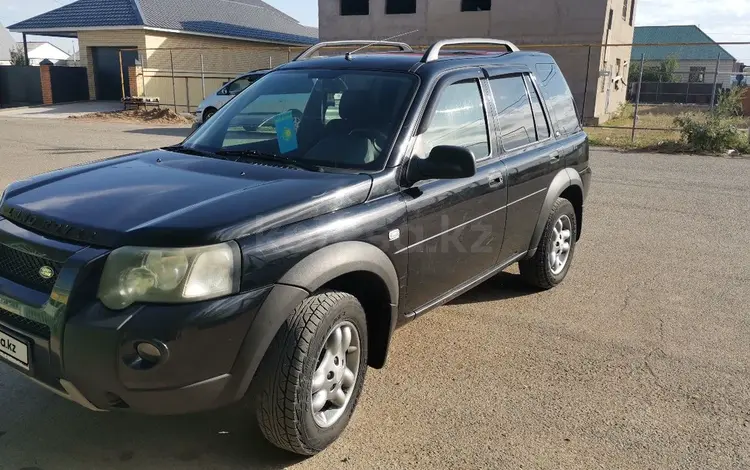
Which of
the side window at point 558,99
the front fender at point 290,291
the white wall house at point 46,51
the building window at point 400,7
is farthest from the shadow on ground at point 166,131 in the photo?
the white wall house at point 46,51

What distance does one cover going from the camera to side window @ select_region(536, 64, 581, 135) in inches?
198

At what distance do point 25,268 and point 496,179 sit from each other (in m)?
2.75

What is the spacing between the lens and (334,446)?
314 centimetres

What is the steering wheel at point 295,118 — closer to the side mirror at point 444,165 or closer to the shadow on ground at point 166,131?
the side mirror at point 444,165

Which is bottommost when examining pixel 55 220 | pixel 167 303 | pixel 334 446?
pixel 334 446

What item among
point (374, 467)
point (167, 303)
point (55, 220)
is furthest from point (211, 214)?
point (374, 467)

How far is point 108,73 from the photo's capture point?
97.6 feet

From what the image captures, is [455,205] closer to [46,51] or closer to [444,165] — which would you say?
[444,165]

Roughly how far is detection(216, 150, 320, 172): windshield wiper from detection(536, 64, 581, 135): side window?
7.78ft

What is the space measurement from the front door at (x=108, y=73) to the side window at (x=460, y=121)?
28197 millimetres

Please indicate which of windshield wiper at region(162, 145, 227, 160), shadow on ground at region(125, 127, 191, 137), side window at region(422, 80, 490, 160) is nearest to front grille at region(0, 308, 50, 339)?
windshield wiper at region(162, 145, 227, 160)

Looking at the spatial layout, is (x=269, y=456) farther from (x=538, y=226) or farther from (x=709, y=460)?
(x=538, y=226)

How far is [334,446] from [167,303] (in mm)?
1203

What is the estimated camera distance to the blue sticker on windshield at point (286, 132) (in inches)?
146
